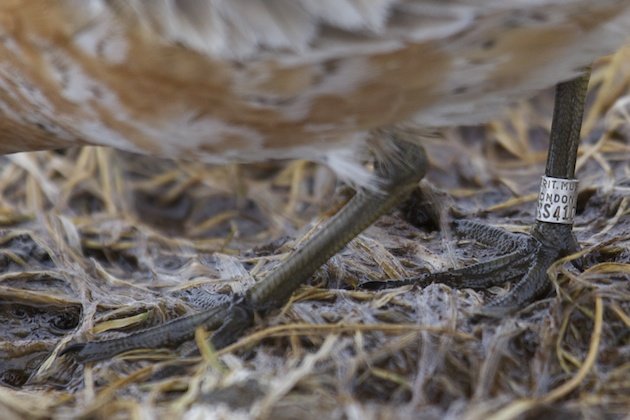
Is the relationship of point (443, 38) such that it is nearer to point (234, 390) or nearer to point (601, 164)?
point (234, 390)

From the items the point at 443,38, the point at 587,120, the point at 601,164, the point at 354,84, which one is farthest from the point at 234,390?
the point at 587,120

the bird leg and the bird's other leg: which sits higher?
the bird's other leg

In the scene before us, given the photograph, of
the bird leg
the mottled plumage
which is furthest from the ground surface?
the mottled plumage

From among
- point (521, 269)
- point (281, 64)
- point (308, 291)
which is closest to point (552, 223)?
point (521, 269)

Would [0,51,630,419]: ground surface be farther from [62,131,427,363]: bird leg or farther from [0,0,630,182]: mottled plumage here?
[0,0,630,182]: mottled plumage

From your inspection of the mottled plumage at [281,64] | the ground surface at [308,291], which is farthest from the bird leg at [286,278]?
the mottled plumage at [281,64]
